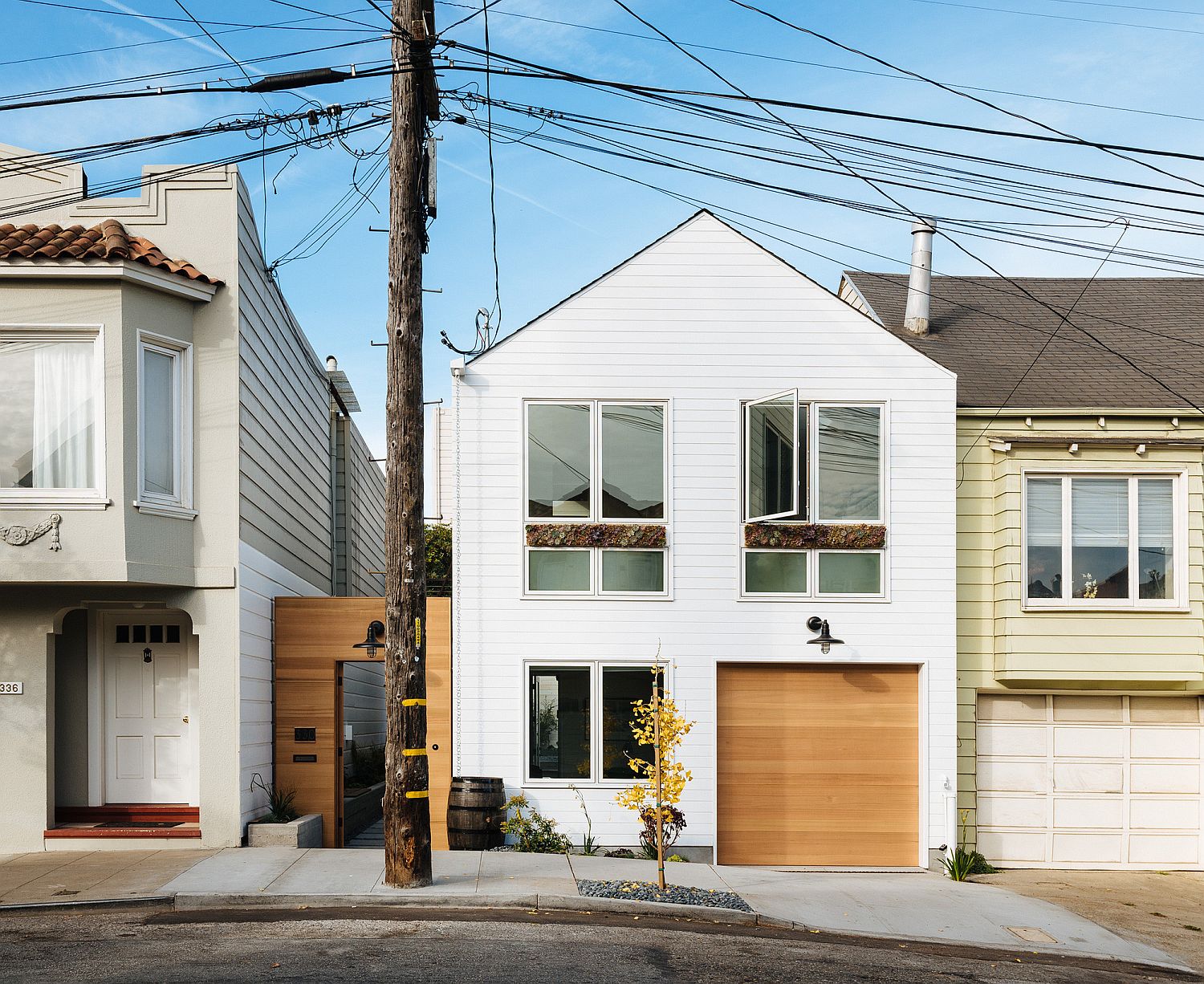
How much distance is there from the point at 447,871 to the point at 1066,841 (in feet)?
25.8

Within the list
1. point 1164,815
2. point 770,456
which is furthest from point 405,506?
point 1164,815

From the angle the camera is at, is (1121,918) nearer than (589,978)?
No

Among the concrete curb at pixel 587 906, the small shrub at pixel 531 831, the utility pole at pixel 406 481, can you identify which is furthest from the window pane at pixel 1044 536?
the utility pole at pixel 406 481

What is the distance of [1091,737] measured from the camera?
14.6 m

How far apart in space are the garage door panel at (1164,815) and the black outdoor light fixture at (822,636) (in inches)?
172

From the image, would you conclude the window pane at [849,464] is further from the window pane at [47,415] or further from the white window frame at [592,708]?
the window pane at [47,415]

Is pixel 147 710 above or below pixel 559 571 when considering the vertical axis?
below

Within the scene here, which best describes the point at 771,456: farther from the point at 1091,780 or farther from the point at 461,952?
the point at 461,952

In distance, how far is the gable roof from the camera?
15.0 meters

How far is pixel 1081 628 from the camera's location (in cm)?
1423

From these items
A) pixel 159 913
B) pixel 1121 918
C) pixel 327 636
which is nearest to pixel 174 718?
pixel 327 636

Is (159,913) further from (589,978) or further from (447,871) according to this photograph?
(589,978)

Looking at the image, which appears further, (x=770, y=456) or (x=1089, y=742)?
(x=1089, y=742)

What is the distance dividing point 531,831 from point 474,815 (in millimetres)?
777
